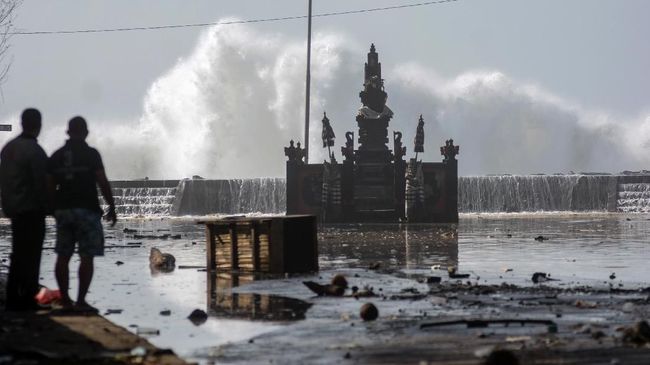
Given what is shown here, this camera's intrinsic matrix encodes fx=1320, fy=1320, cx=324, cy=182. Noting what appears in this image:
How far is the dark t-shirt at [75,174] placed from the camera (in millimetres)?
13219

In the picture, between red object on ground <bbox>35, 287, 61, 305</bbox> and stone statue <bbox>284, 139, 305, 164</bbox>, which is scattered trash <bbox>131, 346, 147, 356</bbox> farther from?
stone statue <bbox>284, 139, 305, 164</bbox>

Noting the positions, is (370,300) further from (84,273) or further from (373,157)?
(373,157)

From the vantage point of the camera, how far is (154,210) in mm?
88875

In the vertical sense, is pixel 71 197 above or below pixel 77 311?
above

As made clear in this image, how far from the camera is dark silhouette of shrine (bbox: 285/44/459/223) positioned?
202ft

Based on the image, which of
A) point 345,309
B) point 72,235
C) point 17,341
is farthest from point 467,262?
point 17,341

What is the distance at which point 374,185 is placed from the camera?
A: 208ft

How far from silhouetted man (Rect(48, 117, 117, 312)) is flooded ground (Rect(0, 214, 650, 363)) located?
28.1 inches

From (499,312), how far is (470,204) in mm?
74480

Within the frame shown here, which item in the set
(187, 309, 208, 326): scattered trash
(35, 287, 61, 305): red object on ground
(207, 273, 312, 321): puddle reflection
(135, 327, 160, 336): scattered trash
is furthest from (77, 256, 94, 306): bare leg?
(207, 273, 312, 321): puddle reflection

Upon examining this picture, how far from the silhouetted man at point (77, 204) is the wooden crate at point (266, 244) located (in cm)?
668

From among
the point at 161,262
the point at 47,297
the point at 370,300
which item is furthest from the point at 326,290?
the point at 161,262

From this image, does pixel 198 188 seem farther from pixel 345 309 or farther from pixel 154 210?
pixel 345 309

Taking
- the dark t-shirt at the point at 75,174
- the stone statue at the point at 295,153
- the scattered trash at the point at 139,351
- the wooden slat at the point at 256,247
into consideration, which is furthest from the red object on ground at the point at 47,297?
the stone statue at the point at 295,153
